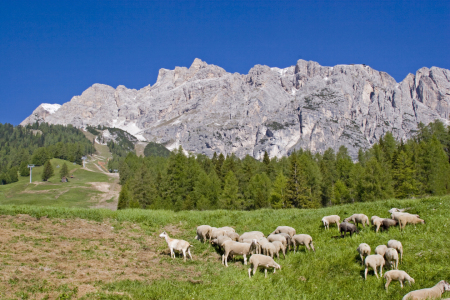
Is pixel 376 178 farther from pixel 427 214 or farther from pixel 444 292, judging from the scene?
pixel 444 292

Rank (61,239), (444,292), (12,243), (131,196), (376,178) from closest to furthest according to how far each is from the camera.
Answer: (444,292) < (12,243) < (61,239) < (376,178) < (131,196)

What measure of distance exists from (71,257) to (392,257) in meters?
13.3

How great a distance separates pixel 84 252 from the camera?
13734mm

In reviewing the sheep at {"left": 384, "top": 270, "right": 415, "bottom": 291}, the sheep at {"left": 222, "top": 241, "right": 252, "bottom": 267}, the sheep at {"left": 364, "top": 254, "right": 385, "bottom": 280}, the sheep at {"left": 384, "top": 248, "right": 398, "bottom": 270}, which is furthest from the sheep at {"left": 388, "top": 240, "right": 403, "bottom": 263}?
the sheep at {"left": 222, "top": 241, "right": 252, "bottom": 267}

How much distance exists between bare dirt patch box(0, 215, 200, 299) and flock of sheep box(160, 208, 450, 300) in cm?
217

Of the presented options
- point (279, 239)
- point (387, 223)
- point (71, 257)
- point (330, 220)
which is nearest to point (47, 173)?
point (71, 257)

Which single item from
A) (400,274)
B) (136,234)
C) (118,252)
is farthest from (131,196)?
(400,274)

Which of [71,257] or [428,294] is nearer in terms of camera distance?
[428,294]

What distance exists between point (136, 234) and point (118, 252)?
13.6 ft

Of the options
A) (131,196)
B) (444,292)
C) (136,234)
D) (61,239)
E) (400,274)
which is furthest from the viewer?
(131,196)

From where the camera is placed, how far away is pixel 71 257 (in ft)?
41.7

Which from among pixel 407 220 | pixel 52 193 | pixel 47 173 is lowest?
pixel 52 193

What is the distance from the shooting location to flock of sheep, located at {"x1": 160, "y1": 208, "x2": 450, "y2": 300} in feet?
31.9

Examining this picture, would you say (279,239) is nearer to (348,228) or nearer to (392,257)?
(348,228)
